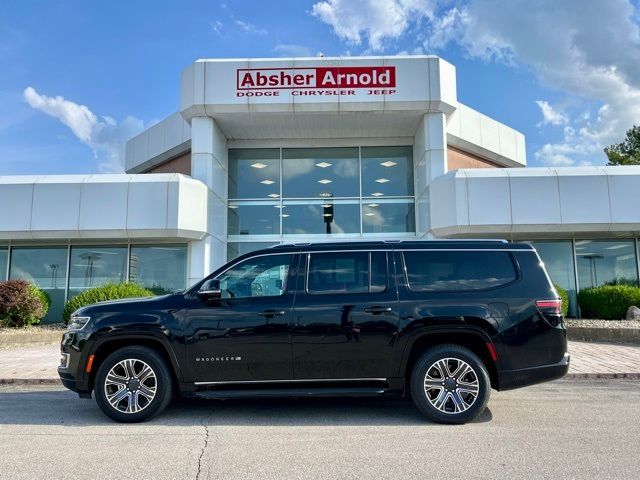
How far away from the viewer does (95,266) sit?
16141 mm

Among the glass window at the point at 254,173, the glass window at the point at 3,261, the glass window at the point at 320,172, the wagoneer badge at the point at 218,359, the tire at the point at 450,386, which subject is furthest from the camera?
the glass window at the point at 254,173

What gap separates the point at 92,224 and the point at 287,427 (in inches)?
448

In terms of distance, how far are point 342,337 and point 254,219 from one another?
1250 cm

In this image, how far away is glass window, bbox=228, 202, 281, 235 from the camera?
17.5m

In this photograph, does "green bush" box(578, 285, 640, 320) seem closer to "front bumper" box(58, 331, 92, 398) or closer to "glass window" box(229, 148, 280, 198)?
"glass window" box(229, 148, 280, 198)

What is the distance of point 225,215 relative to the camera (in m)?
17.4

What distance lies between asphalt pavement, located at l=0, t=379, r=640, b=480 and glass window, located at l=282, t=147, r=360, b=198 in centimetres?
1159

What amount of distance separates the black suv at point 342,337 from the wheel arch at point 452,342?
11 millimetres

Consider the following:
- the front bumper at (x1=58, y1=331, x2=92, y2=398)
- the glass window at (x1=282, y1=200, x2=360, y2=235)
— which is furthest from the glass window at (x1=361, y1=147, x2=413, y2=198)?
the front bumper at (x1=58, y1=331, x2=92, y2=398)

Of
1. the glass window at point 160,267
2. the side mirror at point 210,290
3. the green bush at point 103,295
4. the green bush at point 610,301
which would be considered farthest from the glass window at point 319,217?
the side mirror at point 210,290

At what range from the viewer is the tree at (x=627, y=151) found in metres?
29.8

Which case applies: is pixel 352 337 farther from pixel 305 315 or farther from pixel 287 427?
pixel 287 427

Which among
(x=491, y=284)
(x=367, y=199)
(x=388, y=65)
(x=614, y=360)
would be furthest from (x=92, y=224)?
(x=614, y=360)

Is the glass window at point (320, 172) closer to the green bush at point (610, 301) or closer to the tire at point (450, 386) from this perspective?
the green bush at point (610, 301)
